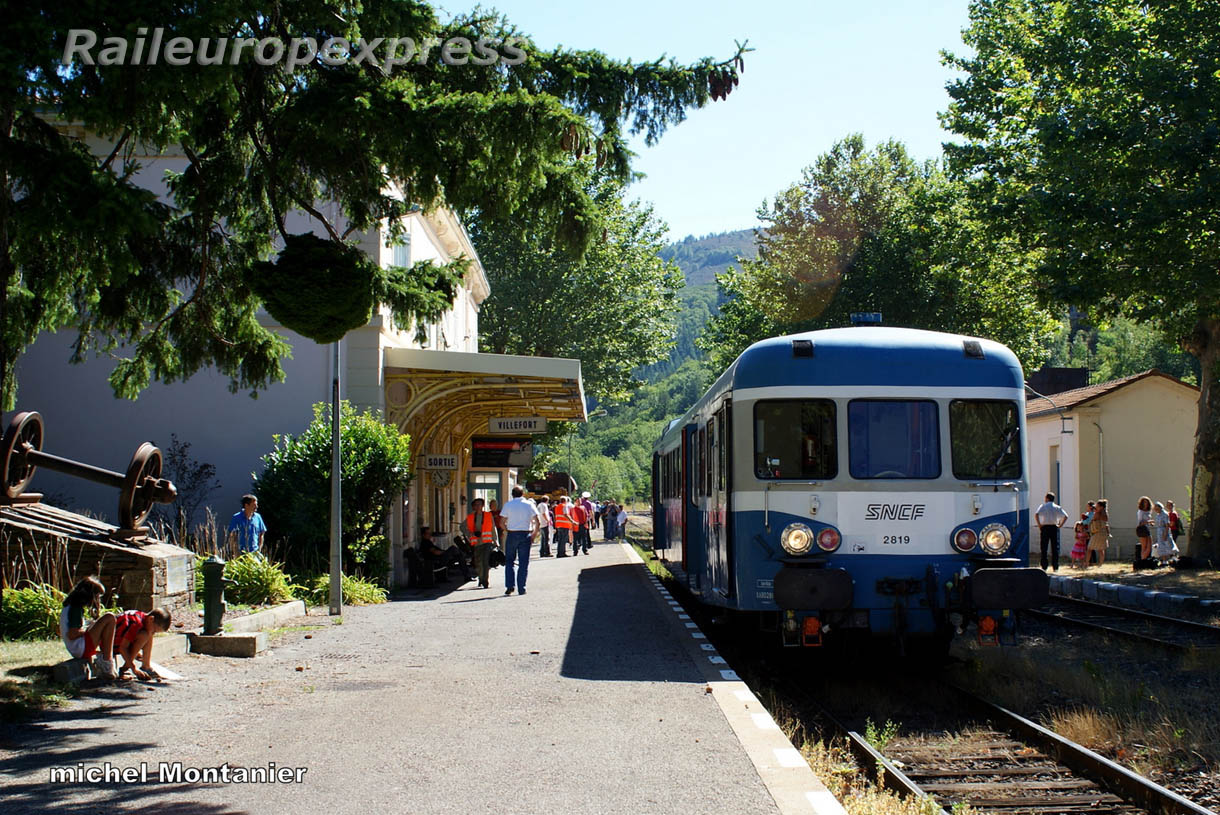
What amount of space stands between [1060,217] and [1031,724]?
12.1 metres

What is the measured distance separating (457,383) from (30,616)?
10.8 metres

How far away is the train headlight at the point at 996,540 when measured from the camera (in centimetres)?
1001

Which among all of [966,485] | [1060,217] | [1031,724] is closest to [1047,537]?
[1060,217]

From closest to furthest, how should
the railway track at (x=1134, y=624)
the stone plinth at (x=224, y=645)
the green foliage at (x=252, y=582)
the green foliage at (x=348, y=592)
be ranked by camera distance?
the stone plinth at (x=224, y=645)
the railway track at (x=1134, y=624)
the green foliage at (x=252, y=582)
the green foliage at (x=348, y=592)

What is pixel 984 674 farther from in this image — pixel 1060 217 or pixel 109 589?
pixel 1060 217

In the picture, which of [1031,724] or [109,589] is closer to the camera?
[1031,724]

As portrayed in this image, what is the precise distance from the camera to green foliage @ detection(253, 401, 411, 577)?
17469 millimetres

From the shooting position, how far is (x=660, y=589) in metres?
19.5

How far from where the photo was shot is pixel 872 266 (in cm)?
3778

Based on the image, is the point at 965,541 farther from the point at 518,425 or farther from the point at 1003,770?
the point at 518,425

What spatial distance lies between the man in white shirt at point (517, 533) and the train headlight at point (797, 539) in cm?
762

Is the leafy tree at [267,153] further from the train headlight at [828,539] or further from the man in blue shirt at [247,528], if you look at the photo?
the man in blue shirt at [247,528]
